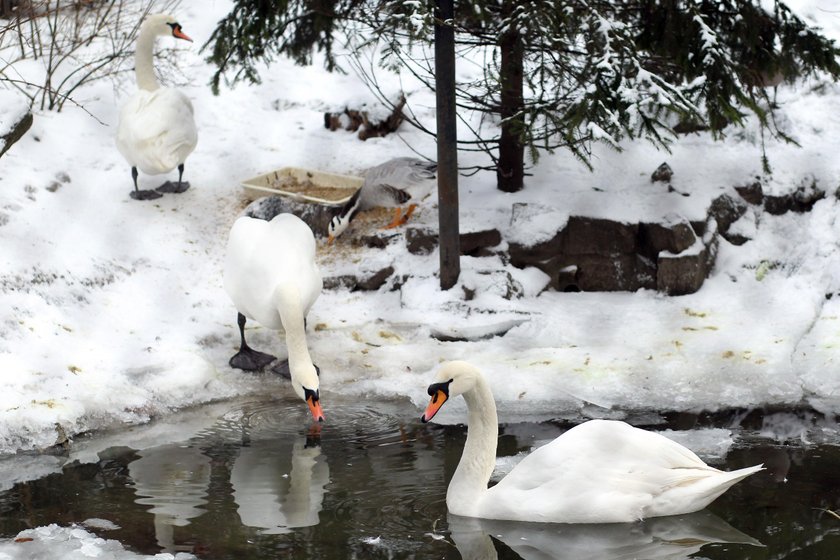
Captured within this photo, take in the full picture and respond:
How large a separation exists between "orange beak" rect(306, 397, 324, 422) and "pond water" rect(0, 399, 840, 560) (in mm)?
153

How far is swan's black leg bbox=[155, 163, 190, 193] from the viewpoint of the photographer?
9312 millimetres

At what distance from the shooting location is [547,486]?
5.02 metres

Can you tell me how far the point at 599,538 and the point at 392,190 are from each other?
4.22 meters

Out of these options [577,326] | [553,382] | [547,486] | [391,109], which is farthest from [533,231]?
[547,486]

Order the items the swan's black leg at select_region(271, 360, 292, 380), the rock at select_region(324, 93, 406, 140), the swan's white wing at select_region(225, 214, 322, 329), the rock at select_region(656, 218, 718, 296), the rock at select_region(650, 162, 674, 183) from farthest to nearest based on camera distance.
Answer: the rock at select_region(324, 93, 406, 140) → the rock at select_region(650, 162, 674, 183) → the rock at select_region(656, 218, 718, 296) → the swan's black leg at select_region(271, 360, 292, 380) → the swan's white wing at select_region(225, 214, 322, 329)

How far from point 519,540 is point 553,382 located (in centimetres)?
172

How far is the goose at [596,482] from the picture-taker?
4938mm

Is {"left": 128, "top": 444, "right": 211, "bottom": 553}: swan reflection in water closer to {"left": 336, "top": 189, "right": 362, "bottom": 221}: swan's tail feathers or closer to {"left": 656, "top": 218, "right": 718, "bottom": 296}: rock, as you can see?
{"left": 336, "top": 189, "right": 362, "bottom": 221}: swan's tail feathers

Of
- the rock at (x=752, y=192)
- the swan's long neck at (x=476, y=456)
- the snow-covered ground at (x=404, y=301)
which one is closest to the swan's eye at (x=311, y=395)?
the snow-covered ground at (x=404, y=301)

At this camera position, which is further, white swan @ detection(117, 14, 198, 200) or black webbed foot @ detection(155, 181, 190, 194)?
black webbed foot @ detection(155, 181, 190, 194)

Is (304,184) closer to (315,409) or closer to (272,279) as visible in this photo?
(272,279)

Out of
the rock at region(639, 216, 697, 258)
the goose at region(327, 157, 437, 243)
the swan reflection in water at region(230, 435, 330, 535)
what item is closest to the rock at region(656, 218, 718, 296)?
the rock at region(639, 216, 697, 258)

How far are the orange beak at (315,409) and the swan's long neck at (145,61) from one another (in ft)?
13.9

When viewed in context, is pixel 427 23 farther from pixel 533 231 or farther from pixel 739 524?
pixel 739 524
